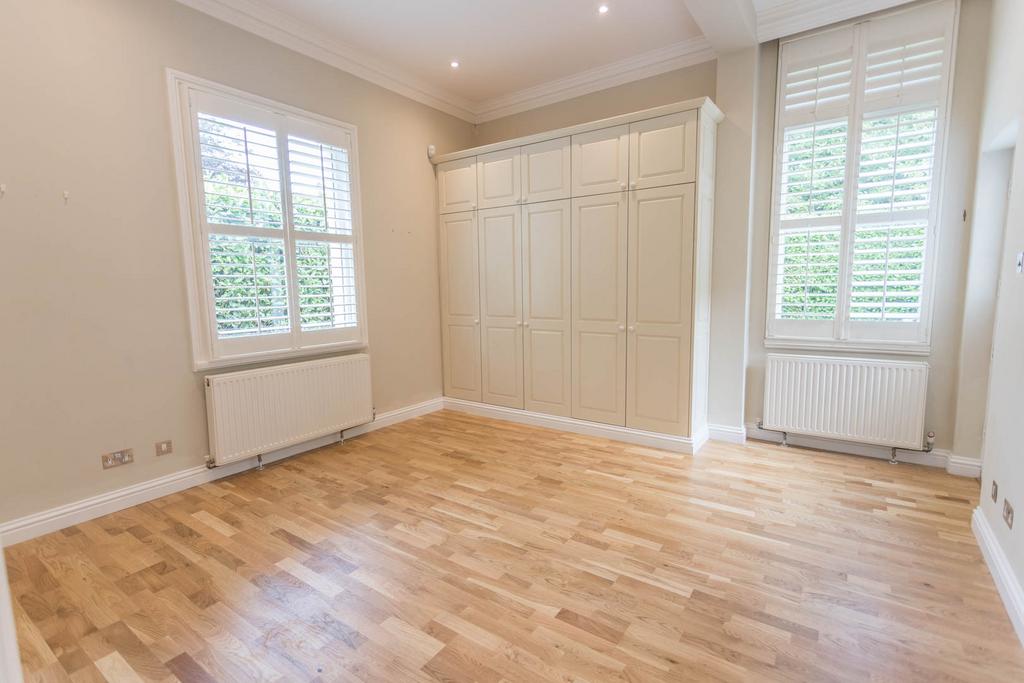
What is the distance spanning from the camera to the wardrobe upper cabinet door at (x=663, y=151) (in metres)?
3.54

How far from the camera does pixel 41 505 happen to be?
2682 mm

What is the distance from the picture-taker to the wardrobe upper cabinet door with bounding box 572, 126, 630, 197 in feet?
12.6

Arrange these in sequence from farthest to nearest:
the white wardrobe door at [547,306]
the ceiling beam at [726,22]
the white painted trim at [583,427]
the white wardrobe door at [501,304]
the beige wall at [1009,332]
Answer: the white wardrobe door at [501,304] < the white wardrobe door at [547,306] < the white painted trim at [583,427] < the ceiling beam at [726,22] < the beige wall at [1009,332]

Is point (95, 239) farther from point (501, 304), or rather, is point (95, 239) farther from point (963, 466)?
point (963, 466)

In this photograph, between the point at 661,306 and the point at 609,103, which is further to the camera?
the point at 609,103

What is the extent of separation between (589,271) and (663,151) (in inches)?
43.1

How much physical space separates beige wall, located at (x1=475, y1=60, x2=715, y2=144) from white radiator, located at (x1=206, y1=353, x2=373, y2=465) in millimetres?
2893

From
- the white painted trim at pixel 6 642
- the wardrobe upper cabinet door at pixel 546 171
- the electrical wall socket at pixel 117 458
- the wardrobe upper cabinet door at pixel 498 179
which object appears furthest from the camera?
the wardrobe upper cabinet door at pixel 498 179

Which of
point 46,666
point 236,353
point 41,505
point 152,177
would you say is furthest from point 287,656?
point 152,177

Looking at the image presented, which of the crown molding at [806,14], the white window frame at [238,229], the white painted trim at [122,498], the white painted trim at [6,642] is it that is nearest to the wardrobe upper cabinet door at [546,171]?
the white window frame at [238,229]

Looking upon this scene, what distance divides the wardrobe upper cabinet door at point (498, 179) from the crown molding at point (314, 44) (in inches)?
33.8

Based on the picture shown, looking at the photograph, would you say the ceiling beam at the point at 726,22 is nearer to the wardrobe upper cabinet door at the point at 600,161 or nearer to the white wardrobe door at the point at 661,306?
the wardrobe upper cabinet door at the point at 600,161

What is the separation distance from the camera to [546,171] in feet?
14.0

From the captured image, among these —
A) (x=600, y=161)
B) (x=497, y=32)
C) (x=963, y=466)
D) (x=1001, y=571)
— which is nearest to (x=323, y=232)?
(x=497, y=32)
